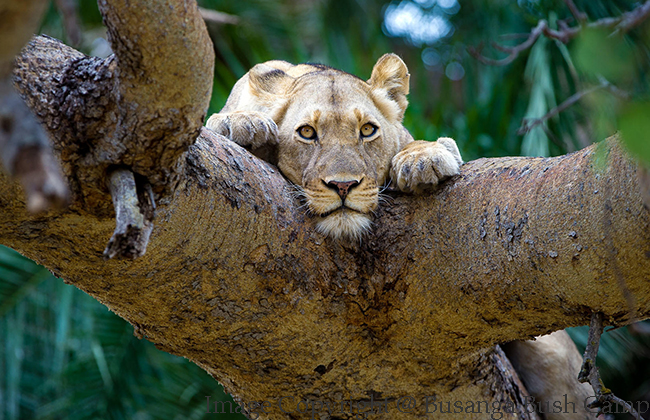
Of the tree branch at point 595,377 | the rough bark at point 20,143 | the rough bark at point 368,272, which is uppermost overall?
the rough bark at point 368,272

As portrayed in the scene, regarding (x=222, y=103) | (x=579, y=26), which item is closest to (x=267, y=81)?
(x=579, y=26)

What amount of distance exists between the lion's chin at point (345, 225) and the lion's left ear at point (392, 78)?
3.31 feet

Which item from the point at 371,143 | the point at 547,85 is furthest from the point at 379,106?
the point at 547,85

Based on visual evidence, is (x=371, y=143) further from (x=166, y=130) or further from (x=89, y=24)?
(x=89, y=24)

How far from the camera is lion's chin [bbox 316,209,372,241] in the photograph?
7.98ft

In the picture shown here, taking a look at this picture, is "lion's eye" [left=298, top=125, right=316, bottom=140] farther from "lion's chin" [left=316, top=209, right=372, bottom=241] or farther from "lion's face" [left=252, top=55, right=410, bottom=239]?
"lion's chin" [left=316, top=209, right=372, bottom=241]

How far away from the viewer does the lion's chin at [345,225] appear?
2432 mm

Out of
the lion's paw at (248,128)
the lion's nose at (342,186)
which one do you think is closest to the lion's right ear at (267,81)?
the lion's paw at (248,128)

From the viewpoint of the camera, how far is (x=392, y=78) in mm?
3322

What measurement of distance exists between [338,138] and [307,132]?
0.50 feet

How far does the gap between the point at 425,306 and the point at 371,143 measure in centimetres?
85

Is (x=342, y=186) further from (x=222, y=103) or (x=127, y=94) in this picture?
(x=222, y=103)

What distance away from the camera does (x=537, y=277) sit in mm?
2033

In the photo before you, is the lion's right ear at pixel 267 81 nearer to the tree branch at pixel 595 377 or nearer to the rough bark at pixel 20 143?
the tree branch at pixel 595 377
